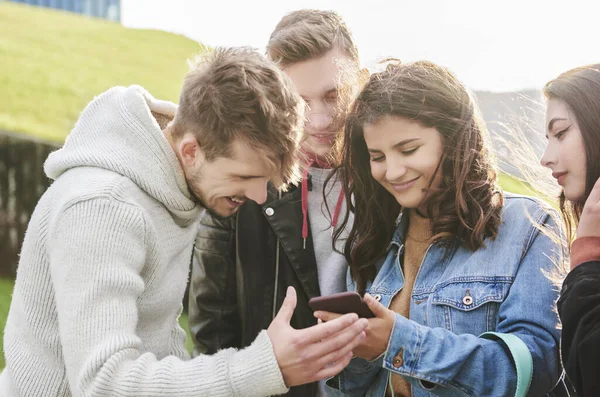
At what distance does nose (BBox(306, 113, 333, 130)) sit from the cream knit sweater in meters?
0.98

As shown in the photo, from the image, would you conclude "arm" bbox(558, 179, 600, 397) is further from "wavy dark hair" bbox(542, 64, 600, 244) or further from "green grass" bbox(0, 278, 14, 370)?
"green grass" bbox(0, 278, 14, 370)

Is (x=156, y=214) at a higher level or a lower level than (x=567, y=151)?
lower

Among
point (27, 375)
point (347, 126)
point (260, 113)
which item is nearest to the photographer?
point (27, 375)

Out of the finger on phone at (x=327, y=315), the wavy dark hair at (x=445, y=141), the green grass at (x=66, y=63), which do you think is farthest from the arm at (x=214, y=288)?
the green grass at (x=66, y=63)

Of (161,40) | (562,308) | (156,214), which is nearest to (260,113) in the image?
(156,214)

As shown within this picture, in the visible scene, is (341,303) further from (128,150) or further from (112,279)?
(128,150)

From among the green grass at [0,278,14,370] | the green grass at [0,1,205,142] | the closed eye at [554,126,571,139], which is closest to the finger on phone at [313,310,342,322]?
the closed eye at [554,126,571,139]

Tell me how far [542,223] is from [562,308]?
0.61m

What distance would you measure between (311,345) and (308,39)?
174 centimetres

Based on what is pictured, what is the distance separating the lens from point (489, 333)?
2734 mm

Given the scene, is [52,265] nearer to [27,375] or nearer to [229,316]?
[27,375]

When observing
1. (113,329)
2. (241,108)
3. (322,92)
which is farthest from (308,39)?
(113,329)

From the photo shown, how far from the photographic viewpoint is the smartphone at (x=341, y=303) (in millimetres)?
2648

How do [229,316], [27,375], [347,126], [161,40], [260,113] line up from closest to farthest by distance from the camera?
1. [27,375]
2. [260,113]
3. [347,126]
4. [229,316]
5. [161,40]
